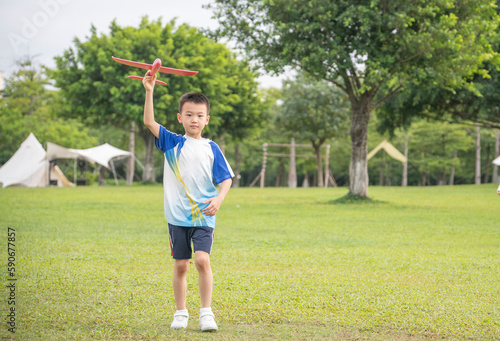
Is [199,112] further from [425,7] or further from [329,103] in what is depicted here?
[329,103]

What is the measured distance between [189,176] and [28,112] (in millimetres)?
46607

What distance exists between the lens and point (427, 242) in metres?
10.2

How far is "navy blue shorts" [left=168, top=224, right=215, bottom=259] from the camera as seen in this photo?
14.3 ft

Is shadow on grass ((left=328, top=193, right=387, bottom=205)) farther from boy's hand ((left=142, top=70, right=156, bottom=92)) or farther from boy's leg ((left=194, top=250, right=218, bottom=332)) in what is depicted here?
boy's hand ((left=142, top=70, right=156, bottom=92))

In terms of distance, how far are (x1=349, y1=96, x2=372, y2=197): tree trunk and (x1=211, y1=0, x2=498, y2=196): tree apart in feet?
3.34

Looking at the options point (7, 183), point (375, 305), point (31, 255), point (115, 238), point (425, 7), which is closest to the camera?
point (375, 305)

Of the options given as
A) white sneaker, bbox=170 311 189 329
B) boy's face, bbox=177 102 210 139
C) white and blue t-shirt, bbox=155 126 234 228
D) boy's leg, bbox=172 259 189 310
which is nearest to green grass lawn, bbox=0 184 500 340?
white sneaker, bbox=170 311 189 329

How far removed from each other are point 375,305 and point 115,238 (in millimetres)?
6034

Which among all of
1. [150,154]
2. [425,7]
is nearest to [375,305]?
Answer: [425,7]

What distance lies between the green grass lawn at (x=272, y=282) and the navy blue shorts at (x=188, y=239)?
0.56m

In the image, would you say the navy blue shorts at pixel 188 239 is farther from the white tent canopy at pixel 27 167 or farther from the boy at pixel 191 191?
the white tent canopy at pixel 27 167

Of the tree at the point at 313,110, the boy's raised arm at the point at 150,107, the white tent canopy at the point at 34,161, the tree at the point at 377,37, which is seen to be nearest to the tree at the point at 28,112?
the white tent canopy at the point at 34,161

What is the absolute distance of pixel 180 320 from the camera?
4.35m

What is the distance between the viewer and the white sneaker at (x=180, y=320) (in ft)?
14.1
